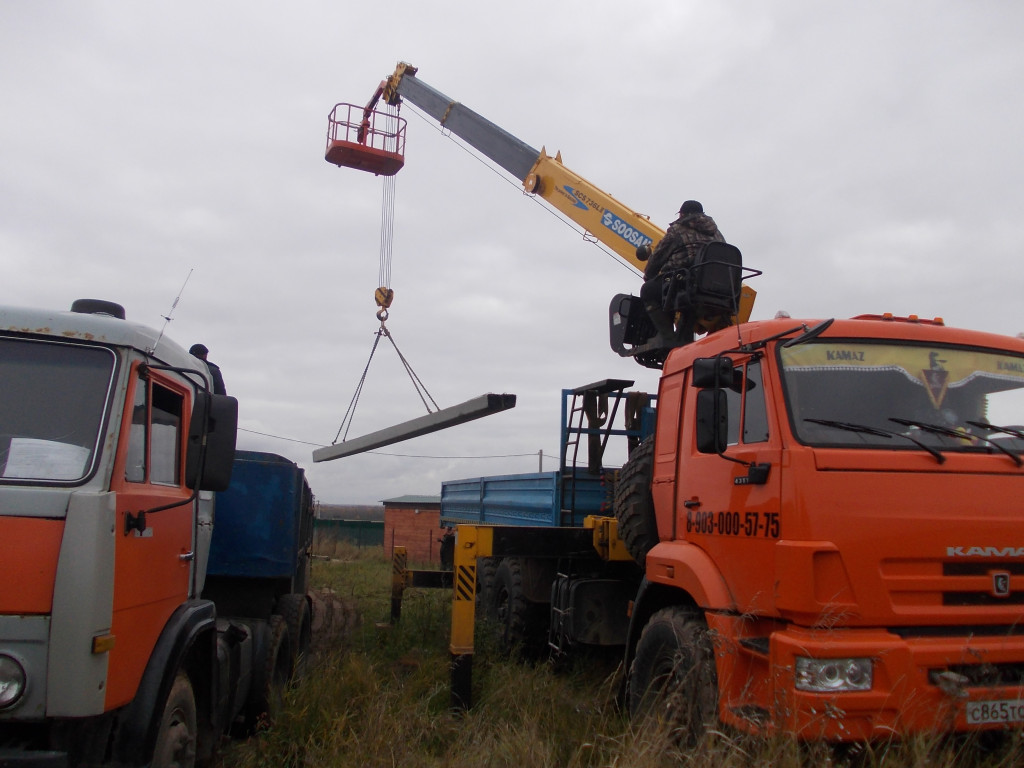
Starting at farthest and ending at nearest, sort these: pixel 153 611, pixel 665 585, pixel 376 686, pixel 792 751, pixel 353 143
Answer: pixel 353 143 → pixel 376 686 → pixel 665 585 → pixel 153 611 → pixel 792 751

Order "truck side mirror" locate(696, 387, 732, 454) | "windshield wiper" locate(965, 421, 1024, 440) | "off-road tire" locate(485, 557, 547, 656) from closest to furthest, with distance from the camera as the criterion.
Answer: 1. "windshield wiper" locate(965, 421, 1024, 440)
2. "truck side mirror" locate(696, 387, 732, 454)
3. "off-road tire" locate(485, 557, 547, 656)

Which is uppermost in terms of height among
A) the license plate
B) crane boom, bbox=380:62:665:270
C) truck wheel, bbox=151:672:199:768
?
crane boom, bbox=380:62:665:270

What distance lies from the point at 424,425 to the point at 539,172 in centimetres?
516

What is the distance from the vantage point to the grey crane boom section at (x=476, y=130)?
36.3 feet

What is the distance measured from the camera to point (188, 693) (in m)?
4.00

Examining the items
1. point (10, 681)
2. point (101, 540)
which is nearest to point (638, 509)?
point (101, 540)

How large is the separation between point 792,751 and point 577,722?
2.04 meters

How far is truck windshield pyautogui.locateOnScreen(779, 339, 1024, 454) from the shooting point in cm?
400

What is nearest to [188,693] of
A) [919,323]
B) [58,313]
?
[58,313]

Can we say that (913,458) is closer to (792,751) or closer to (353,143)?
(792,751)

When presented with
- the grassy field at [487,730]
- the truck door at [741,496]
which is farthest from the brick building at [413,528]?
the truck door at [741,496]

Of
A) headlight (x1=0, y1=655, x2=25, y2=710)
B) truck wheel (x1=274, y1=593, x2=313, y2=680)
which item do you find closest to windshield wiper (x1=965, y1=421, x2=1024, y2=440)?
headlight (x1=0, y1=655, x2=25, y2=710)

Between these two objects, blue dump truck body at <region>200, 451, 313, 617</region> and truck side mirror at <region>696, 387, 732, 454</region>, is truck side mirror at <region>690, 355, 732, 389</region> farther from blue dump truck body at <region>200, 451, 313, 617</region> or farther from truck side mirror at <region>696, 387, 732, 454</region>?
blue dump truck body at <region>200, 451, 313, 617</region>

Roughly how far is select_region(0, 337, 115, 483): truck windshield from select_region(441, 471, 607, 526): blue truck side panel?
5086mm
